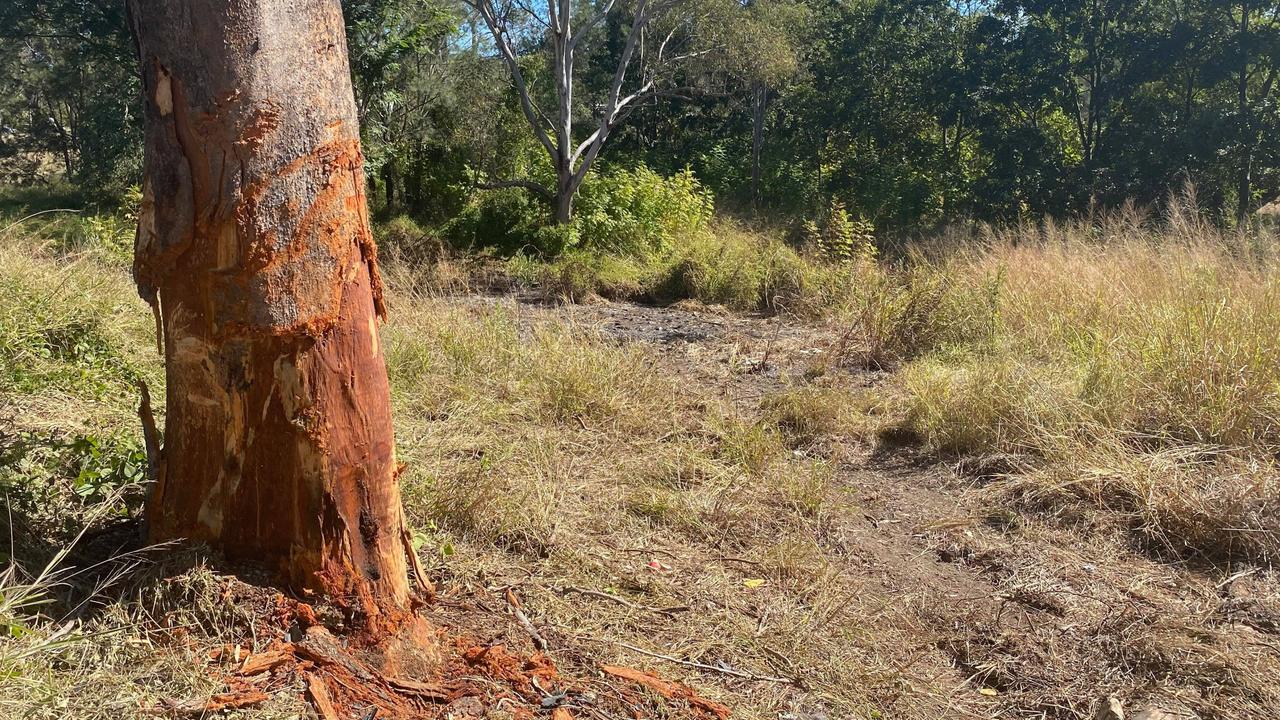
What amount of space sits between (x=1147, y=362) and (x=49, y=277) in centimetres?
706

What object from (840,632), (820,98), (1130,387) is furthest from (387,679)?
(820,98)

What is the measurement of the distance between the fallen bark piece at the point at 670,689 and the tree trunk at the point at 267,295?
0.69m

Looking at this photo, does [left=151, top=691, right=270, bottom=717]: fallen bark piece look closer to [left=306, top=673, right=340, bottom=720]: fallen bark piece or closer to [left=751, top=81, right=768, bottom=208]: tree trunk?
[left=306, top=673, right=340, bottom=720]: fallen bark piece

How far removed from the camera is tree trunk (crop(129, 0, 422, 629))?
233cm

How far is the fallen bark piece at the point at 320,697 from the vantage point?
7.46 ft

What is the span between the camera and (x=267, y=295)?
7.76 ft

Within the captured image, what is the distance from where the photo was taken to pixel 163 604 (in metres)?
2.48

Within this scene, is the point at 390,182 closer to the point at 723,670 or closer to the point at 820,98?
the point at 820,98

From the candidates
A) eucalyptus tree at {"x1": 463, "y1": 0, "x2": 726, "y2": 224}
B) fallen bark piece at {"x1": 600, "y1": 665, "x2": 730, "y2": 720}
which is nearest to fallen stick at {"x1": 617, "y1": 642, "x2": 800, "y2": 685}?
fallen bark piece at {"x1": 600, "y1": 665, "x2": 730, "y2": 720}

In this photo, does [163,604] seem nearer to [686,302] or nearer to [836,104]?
[686,302]

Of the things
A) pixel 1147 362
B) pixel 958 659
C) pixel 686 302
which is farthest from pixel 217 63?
pixel 686 302

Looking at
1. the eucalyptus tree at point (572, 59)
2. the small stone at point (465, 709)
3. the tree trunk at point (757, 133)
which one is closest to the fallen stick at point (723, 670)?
the small stone at point (465, 709)

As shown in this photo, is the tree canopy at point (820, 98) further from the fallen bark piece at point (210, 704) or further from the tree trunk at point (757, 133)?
the fallen bark piece at point (210, 704)

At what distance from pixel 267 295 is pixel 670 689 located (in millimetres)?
1633
